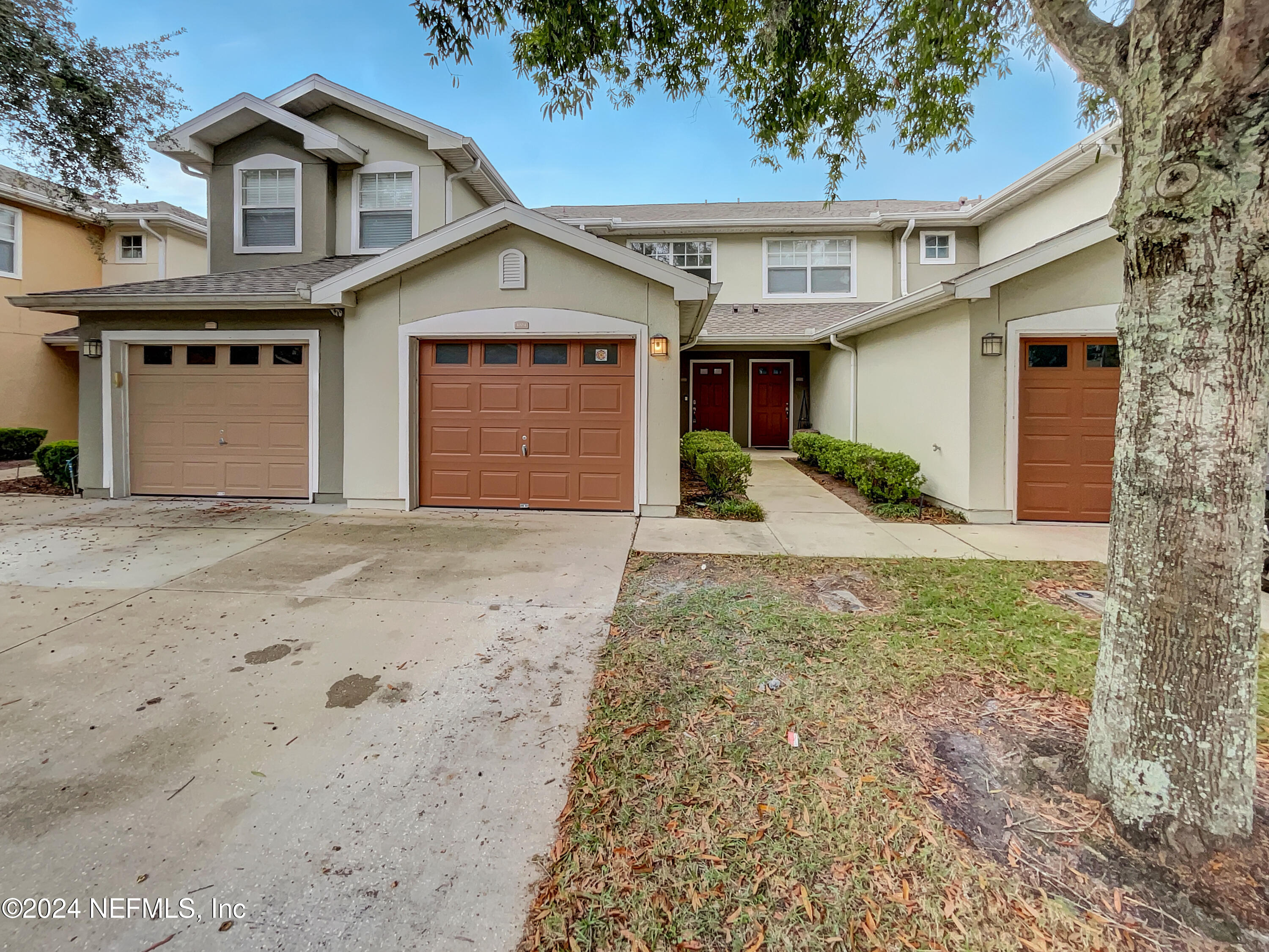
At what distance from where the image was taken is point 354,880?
1.92 metres

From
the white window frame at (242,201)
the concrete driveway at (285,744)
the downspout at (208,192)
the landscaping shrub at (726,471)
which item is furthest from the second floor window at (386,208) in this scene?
the concrete driveway at (285,744)

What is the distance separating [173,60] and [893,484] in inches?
450

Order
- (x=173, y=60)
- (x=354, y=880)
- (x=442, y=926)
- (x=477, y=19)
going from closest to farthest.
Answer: (x=442, y=926)
(x=354, y=880)
(x=477, y=19)
(x=173, y=60)

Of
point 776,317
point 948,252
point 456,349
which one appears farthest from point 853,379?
point 456,349

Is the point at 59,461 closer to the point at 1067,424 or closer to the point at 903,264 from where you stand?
the point at 1067,424

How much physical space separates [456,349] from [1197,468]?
7680 mm

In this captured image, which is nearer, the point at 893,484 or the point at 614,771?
the point at 614,771

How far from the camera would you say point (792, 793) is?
231cm

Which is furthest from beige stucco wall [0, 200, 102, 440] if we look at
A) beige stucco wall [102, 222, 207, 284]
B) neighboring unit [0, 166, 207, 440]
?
beige stucco wall [102, 222, 207, 284]

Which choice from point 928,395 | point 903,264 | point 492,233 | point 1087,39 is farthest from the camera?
point 903,264

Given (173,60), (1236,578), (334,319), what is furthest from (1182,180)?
(173,60)

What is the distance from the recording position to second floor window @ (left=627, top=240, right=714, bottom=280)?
47.8 feet

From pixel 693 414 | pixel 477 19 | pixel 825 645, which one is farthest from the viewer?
pixel 693 414

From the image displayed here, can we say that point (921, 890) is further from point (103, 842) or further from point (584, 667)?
point (103, 842)
